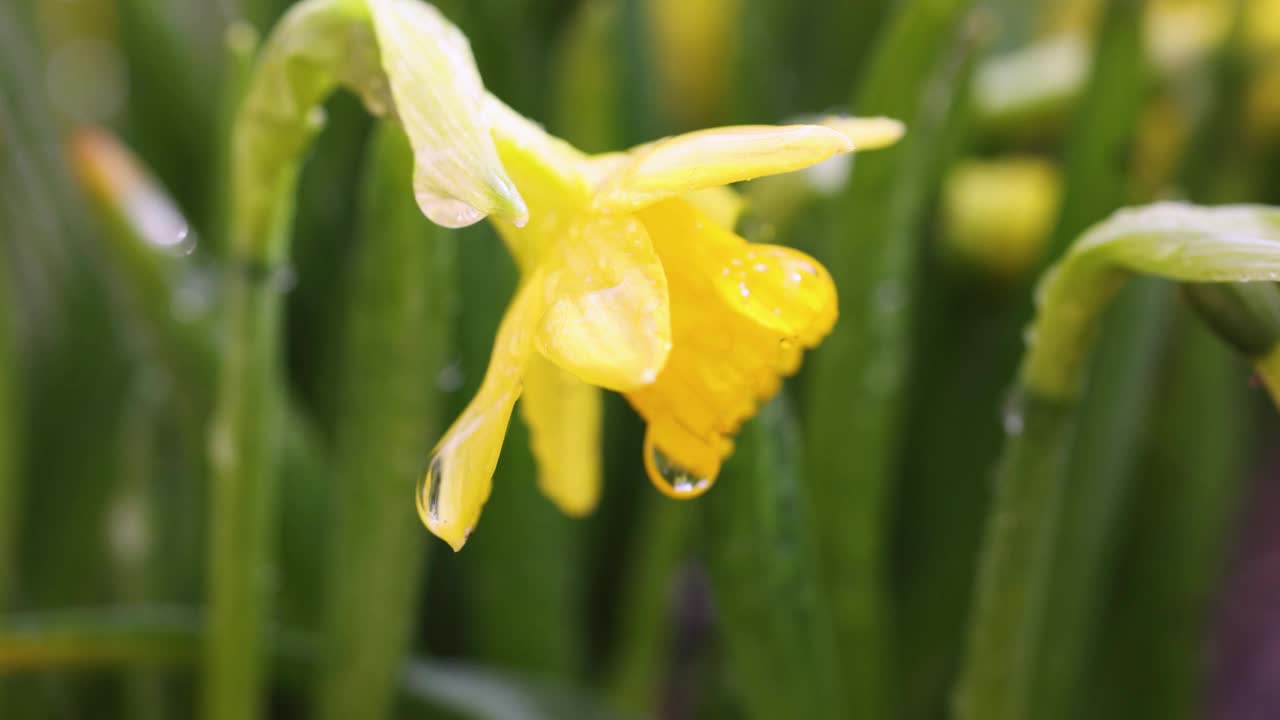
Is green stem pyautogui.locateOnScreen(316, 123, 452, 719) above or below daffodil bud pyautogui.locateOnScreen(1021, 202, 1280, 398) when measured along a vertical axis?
below

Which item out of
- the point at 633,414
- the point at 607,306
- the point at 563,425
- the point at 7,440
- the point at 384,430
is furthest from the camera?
the point at 633,414

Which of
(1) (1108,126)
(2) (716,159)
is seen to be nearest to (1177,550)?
(1) (1108,126)

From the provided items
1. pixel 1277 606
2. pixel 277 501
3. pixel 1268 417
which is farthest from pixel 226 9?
pixel 1277 606

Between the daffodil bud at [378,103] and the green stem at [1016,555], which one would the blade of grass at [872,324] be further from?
the daffodil bud at [378,103]

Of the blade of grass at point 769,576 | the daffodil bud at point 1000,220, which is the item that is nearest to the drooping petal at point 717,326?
the blade of grass at point 769,576

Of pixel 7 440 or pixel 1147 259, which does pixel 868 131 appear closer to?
pixel 1147 259

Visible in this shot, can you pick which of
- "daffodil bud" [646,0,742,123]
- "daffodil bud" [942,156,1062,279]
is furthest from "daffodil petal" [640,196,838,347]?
"daffodil bud" [646,0,742,123]

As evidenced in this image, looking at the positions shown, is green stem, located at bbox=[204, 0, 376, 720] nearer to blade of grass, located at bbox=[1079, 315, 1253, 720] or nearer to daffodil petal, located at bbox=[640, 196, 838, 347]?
daffodil petal, located at bbox=[640, 196, 838, 347]
